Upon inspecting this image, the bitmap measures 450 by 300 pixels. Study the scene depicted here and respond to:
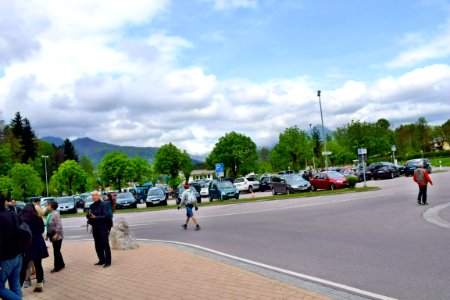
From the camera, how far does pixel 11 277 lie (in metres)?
5.81

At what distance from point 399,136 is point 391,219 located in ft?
377

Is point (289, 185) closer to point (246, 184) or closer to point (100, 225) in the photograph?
point (246, 184)

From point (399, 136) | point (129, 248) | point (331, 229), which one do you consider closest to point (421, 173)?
point (331, 229)

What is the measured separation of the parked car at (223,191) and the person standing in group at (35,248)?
26.1 metres

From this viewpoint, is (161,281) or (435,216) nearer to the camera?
(161,281)

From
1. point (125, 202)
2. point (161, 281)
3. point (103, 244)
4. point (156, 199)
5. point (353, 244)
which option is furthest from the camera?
point (125, 202)

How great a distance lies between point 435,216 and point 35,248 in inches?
467

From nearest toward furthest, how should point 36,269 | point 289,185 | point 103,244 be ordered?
point 36,269
point 103,244
point 289,185

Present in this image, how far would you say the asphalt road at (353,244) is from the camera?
22.7ft

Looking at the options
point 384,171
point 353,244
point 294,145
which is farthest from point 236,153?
point 353,244

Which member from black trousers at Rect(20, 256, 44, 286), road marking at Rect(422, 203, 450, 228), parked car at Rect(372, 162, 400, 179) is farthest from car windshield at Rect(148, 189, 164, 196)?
black trousers at Rect(20, 256, 44, 286)

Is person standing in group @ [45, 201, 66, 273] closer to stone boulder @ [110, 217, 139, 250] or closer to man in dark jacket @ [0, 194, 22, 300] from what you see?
stone boulder @ [110, 217, 139, 250]

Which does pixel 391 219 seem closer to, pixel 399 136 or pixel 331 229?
pixel 331 229

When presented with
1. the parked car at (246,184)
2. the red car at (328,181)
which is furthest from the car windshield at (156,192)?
the red car at (328,181)
